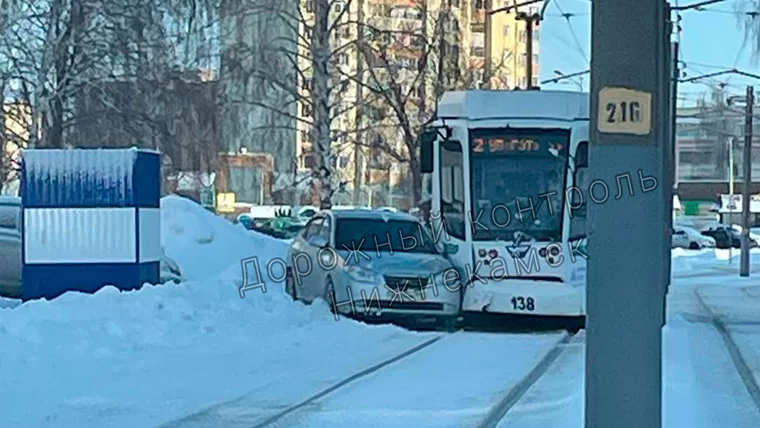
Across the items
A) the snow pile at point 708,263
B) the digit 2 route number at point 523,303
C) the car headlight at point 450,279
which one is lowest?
the snow pile at point 708,263

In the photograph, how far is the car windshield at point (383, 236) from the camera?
63.6ft

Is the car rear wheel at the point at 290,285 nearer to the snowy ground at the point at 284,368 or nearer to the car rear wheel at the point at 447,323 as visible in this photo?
the snowy ground at the point at 284,368

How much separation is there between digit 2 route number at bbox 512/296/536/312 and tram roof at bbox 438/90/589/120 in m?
2.67

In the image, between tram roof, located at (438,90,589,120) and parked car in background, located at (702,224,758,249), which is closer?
tram roof, located at (438,90,589,120)

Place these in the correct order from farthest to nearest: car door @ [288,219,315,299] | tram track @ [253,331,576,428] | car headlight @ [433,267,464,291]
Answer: car door @ [288,219,315,299] < car headlight @ [433,267,464,291] < tram track @ [253,331,576,428]

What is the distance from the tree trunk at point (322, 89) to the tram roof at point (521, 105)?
1295 cm

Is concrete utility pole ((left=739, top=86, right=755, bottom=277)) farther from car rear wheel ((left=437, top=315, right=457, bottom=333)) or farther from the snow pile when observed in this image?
car rear wheel ((left=437, top=315, right=457, bottom=333))

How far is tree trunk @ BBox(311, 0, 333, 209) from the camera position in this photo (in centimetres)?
3120

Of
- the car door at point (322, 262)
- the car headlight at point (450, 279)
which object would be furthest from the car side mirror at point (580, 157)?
the car door at point (322, 262)

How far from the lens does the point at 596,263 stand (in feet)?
20.8

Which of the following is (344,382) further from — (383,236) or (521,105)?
(383,236)

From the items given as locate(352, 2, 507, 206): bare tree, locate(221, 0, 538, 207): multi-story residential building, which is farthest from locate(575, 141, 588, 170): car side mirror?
locate(352, 2, 507, 206): bare tree

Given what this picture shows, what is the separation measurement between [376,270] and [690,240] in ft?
169

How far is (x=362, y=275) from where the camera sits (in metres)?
18.2
